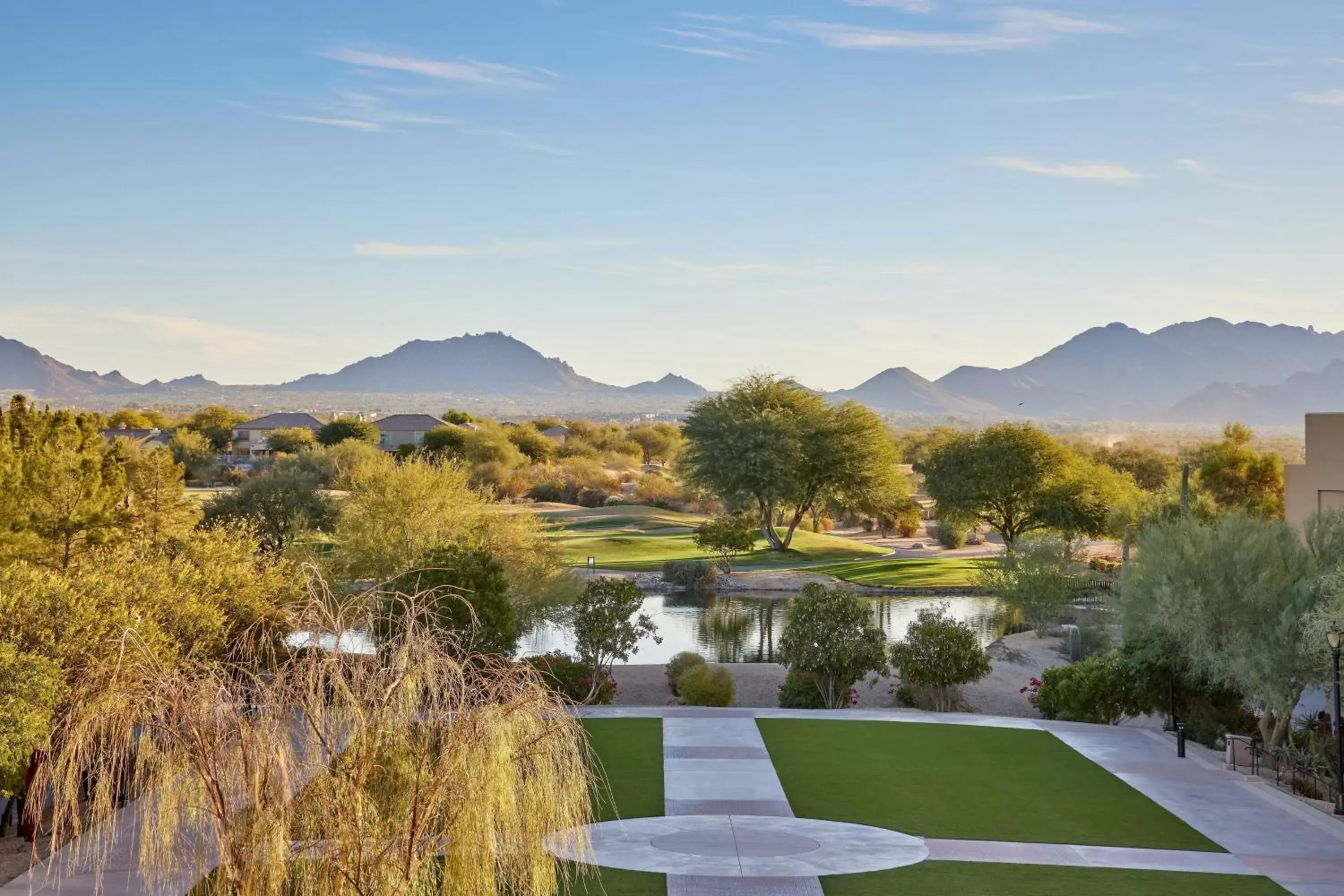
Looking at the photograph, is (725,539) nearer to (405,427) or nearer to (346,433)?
(346,433)

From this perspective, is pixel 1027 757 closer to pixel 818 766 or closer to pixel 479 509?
pixel 818 766

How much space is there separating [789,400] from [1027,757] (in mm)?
55382

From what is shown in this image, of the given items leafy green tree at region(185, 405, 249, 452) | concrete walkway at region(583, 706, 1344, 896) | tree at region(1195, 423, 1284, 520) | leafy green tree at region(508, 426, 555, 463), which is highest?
leafy green tree at region(185, 405, 249, 452)

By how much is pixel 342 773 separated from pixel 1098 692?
19.4 m

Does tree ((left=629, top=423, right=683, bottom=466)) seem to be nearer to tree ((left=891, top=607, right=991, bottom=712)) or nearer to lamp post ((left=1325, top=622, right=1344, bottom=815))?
tree ((left=891, top=607, right=991, bottom=712))

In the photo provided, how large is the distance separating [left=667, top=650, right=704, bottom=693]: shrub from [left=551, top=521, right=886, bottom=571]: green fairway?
86.3 feet

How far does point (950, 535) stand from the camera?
250ft

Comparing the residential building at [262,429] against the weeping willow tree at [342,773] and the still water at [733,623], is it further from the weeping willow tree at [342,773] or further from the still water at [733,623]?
the weeping willow tree at [342,773]

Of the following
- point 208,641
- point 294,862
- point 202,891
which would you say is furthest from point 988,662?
point 294,862

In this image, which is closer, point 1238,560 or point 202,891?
point 202,891

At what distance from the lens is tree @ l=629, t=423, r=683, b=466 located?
14025 centimetres

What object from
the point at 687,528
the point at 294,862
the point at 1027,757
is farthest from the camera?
the point at 687,528

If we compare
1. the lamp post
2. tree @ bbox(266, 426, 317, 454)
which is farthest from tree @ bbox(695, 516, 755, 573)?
tree @ bbox(266, 426, 317, 454)

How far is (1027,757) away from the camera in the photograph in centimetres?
2264
